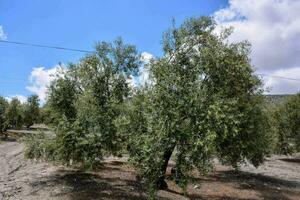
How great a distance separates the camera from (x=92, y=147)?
17922 mm

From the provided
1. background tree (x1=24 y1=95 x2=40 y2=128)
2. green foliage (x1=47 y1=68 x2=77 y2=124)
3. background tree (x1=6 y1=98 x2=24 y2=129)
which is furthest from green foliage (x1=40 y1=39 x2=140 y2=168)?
background tree (x1=24 y1=95 x2=40 y2=128)

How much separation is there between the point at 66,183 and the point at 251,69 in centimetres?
→ 1120

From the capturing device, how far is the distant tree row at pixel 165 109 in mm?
14891

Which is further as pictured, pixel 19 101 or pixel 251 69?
pixel 19 101

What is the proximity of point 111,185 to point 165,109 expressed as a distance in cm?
692

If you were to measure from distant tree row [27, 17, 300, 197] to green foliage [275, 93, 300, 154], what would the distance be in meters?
21.9

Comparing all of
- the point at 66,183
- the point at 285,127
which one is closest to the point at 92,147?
the point at 66,183

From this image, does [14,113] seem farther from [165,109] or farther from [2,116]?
[165,109]

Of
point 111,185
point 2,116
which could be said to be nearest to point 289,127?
point 111,185

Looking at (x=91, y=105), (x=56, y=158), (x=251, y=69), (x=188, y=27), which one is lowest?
(x=56, y=158)

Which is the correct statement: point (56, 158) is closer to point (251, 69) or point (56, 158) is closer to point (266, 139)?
point (251, 69)

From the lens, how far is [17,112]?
6225cm

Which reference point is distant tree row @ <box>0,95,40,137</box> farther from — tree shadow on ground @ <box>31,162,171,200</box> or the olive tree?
the olive tree

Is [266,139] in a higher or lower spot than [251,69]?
lower
